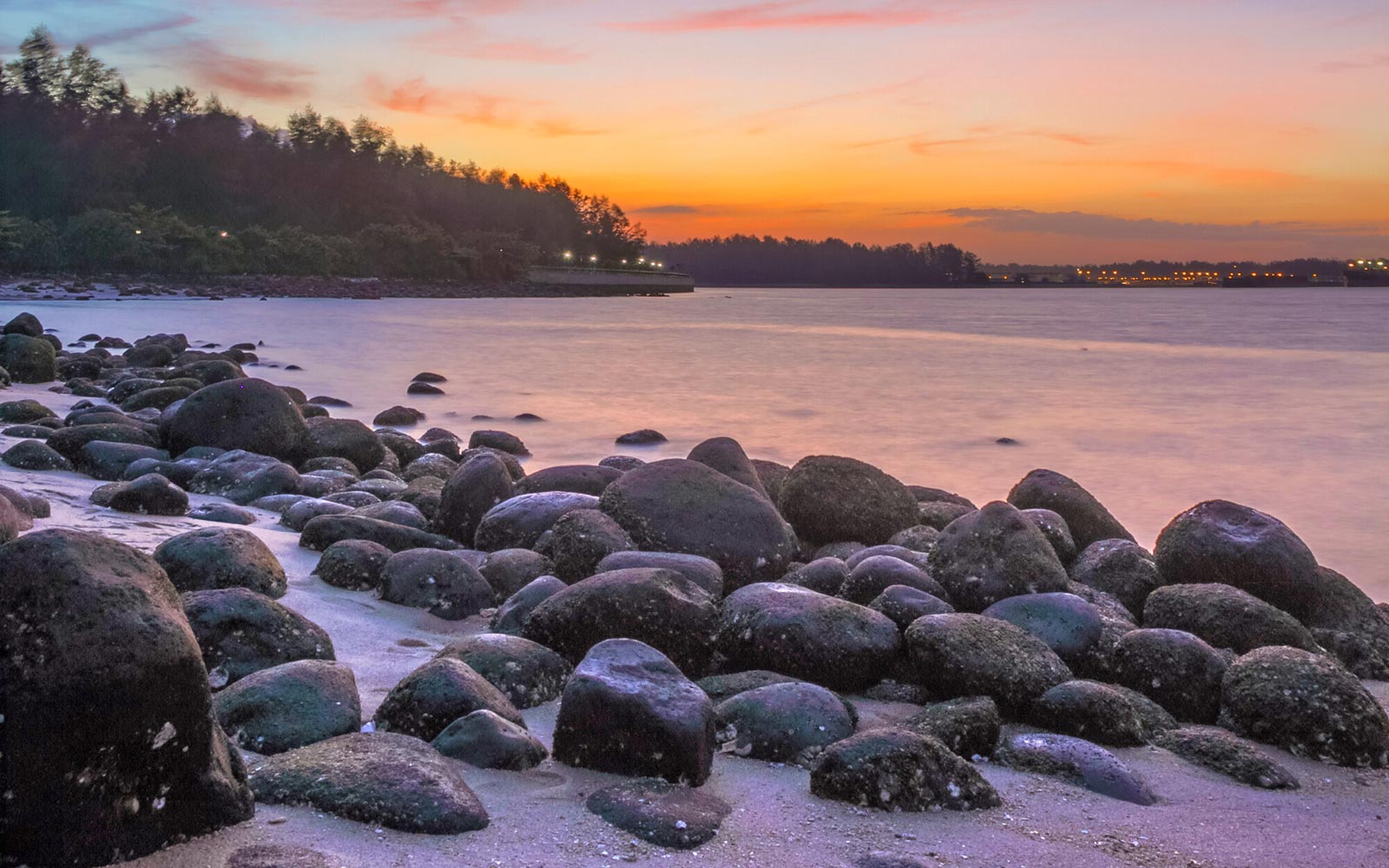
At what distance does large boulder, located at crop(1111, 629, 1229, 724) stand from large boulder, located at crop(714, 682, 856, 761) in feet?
3.90

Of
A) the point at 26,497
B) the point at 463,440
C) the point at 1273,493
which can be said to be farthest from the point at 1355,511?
the point at 26,497

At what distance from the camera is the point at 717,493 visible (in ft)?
16.9

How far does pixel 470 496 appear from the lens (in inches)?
228

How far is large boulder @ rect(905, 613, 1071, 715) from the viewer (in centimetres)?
353

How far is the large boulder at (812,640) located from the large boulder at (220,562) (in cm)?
175

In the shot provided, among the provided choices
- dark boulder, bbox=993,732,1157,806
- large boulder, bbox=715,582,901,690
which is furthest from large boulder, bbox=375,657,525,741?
dark boulder, bbox=993,732,1157,806

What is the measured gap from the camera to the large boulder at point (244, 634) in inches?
128

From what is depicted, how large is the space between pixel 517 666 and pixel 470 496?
2480mm

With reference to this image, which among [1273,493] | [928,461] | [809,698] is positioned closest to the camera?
[809,698]

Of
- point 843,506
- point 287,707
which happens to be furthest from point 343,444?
point 287,707

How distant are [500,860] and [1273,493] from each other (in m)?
9.92

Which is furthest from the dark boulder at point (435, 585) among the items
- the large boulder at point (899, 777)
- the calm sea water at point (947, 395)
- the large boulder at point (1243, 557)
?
the calm sea water at point (947, 395)

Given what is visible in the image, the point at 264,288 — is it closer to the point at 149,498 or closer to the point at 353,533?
the point at 149,498

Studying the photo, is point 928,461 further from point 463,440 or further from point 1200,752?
point 1200,752
